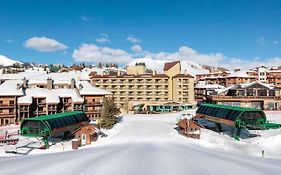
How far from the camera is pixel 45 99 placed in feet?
250

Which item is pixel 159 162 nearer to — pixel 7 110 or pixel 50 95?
pixel 50 95

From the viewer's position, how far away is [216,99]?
88.5 metres

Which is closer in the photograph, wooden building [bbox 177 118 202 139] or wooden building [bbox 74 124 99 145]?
wooden building [bbox 74 124 99 145]

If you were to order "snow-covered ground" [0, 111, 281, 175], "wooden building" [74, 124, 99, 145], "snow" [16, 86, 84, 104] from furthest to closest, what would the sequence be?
"snow" [16, 86, 84, 104], "wooden building" [74, 124, 99, 145], "snow-covered ground" [0, 111, 281, 175]

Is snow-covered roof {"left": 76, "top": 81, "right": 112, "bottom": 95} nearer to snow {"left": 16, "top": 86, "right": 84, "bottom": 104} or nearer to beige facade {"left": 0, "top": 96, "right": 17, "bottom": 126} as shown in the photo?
snow {"left": 16, "top": 86, "right": 84, "bottom": 104}

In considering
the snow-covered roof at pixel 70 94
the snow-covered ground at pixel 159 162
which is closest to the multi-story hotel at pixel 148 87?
the snow-covered roof at pixel 70 94

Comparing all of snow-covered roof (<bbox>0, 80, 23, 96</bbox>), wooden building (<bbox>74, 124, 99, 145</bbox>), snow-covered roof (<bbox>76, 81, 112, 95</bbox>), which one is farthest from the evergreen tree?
snow-covered roof (<bbox>0, 80, 23, 96</bbox>)

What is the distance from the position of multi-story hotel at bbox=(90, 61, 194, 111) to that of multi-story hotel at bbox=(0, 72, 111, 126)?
72.0 ft

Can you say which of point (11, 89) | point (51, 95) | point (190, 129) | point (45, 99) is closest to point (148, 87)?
point (51, 95)

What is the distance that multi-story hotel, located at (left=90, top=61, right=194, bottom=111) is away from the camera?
10744 cm

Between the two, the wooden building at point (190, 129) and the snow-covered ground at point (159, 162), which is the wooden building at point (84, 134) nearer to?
the snow-covered ground at point (159, 162)

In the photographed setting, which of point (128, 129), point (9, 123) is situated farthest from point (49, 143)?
point (9, 123)

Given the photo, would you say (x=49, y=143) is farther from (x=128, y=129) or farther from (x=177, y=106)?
(x=177, y=106)

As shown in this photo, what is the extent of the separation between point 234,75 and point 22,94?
300ft
